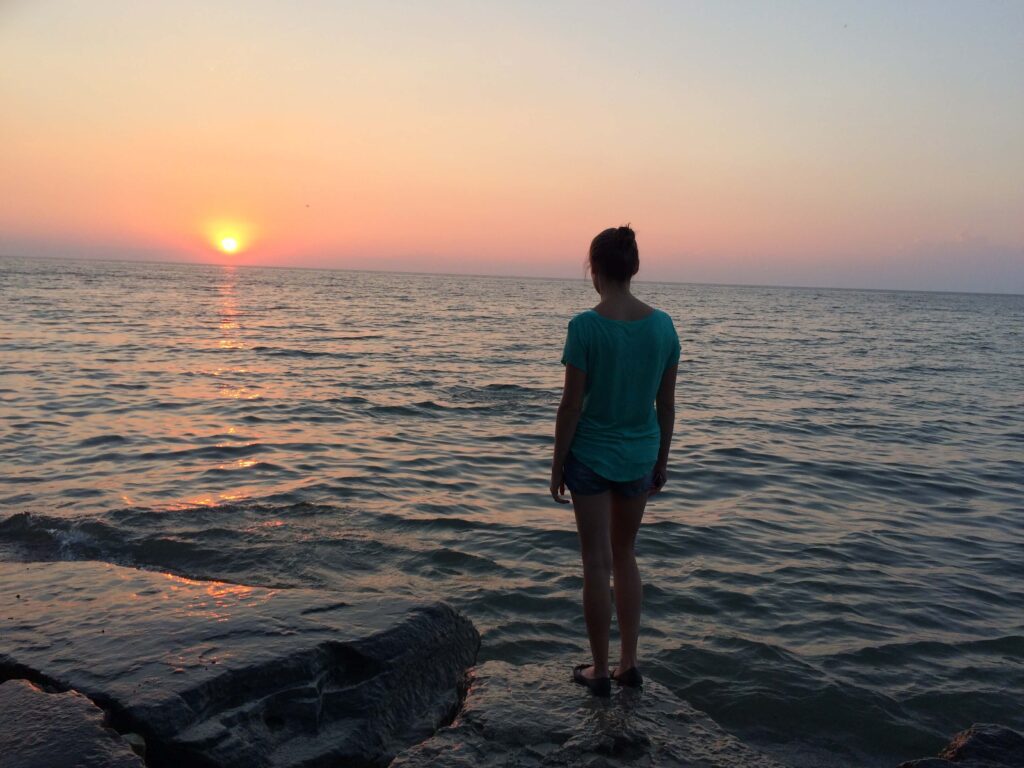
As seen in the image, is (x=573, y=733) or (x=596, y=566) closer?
(x=573, y=733)

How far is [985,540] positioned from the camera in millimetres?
7918

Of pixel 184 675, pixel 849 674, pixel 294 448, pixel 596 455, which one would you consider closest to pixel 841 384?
pixel 294 448

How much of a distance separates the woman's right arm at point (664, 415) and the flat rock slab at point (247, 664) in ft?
4.90

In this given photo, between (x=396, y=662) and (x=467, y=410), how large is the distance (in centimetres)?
1036

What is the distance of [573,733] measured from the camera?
377cm

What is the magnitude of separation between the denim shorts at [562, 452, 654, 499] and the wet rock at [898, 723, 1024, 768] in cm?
178

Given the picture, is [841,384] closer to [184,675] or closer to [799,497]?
[799,497]

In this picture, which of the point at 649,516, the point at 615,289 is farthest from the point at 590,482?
the point at 649,516

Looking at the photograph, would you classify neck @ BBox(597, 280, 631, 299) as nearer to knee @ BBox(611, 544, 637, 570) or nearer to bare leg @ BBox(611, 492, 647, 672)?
bare leg @ BBox(611, 492, 647, 672)

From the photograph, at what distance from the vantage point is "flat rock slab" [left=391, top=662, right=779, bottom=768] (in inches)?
140

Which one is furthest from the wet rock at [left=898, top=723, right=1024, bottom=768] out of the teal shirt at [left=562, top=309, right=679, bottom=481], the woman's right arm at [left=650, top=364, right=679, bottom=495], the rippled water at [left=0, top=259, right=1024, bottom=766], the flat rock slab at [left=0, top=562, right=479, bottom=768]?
the flat rock slab at [left=0, top=562, right=479, bottom=768]

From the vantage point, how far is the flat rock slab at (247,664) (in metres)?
3.42

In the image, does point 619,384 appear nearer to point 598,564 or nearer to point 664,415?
point 664,415

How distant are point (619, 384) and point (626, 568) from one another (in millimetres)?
1039
